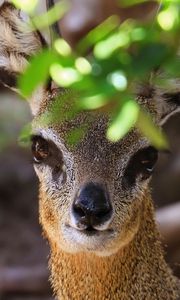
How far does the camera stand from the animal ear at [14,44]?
2.31m

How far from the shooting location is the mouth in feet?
8.51

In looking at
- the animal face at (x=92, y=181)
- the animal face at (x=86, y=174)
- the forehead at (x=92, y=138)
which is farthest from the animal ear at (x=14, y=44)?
the animal face at (x=92, y=181)

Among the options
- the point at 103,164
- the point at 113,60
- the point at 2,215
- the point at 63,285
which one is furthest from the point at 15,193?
the point at 113,60

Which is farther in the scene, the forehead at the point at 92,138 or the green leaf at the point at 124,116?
the forehead at the point at 92,138

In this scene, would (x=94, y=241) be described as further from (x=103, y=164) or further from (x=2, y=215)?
(x=2, y=215)

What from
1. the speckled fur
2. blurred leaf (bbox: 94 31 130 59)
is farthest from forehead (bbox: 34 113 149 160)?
blurred leaf (bbox: 94 31 130 59)

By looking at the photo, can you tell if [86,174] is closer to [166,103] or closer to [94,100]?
[166,103]

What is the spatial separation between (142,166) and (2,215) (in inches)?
176

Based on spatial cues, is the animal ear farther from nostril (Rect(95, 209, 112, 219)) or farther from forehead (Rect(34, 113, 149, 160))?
nostril (Rect(95, 209, 112, 219))

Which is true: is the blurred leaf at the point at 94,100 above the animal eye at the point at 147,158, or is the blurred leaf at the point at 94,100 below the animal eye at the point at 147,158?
above

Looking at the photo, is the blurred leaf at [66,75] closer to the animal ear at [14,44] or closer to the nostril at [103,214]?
the animal ear at [14,44]

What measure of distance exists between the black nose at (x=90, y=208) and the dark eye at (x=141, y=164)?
355 mm

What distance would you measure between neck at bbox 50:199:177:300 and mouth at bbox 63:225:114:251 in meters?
0.29

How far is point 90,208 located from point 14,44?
31.9 inches
